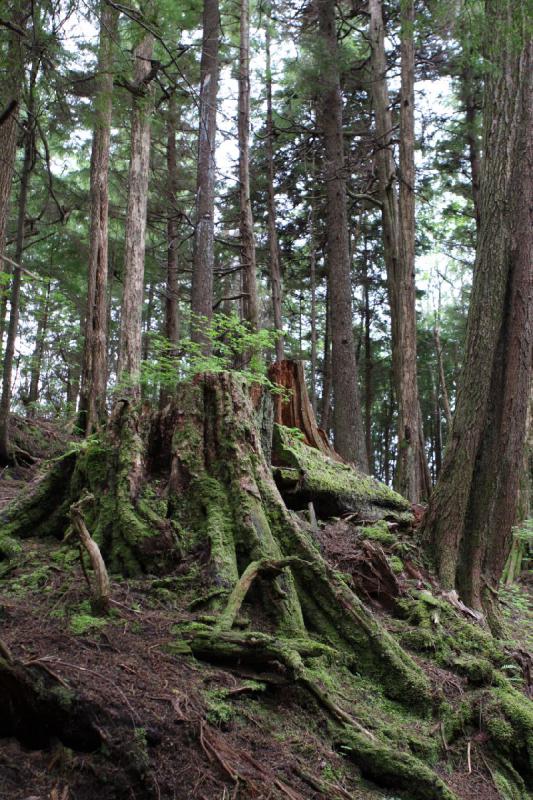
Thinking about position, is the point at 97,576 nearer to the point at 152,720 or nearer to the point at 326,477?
the point at 152,720

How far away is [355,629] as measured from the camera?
3.79 meters

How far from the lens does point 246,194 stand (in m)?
15.0

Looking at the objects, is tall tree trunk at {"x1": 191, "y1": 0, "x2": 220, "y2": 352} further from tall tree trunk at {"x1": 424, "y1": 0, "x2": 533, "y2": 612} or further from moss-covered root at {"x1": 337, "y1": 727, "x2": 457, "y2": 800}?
moss-covered root at {"x1": 337, "y1": 727, "x2": 457, "y2": 800}

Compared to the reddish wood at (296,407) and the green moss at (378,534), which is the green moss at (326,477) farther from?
the reddish wood at (296,407)

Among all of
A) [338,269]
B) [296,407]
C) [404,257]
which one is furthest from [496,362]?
[338,269]

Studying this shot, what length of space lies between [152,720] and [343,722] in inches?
44.9

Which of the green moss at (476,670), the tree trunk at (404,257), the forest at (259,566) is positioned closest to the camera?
the forest at (259,566)

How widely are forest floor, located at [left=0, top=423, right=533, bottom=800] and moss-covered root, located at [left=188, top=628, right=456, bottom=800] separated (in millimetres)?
49

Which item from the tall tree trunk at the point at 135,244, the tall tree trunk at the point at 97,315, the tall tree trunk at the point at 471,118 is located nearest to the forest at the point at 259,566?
the tall tree trunk at the point at 97,315

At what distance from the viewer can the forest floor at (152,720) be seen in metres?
2.09

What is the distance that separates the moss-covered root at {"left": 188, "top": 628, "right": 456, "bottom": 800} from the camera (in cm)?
274

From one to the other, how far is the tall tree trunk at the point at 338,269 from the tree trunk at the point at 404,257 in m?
1.00

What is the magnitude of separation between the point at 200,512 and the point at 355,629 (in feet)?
4.38

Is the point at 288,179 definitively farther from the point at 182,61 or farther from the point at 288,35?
the point at 182,61
